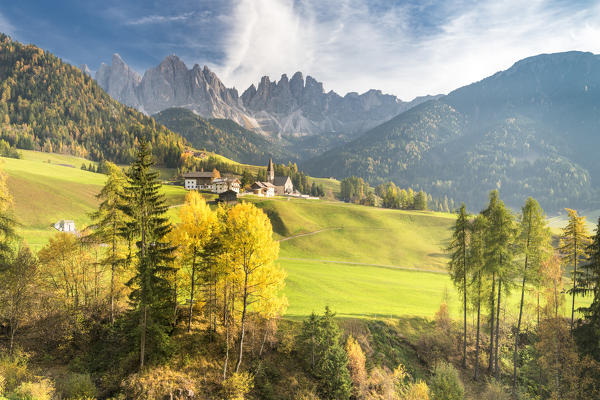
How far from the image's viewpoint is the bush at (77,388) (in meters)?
20.7

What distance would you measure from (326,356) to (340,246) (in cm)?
5897

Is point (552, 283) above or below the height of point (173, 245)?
below

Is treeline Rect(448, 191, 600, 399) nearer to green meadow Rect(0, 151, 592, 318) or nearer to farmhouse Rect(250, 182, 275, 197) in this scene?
green meadow Rect(0, 151, 592, 318)

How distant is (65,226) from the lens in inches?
2174

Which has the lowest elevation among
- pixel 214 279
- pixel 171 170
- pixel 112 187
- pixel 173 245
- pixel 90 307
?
pixel 90 307

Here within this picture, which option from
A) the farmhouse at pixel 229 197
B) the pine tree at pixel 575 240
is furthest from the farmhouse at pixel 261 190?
the pine tree at pixel 575 240

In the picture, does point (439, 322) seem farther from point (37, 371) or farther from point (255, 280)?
point (37, 371)

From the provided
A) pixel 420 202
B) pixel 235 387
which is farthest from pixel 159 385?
pixel 420 202

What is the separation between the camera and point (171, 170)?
190 meters

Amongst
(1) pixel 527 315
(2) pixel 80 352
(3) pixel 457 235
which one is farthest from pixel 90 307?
(1) pixel 527 315

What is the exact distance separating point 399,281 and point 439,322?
961 inches

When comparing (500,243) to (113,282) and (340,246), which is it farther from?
(340,246)

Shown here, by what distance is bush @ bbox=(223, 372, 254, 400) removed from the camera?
2439 cm

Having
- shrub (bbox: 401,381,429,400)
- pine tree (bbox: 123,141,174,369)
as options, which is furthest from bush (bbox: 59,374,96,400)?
shrub (bbox: 401,381,429,400)
